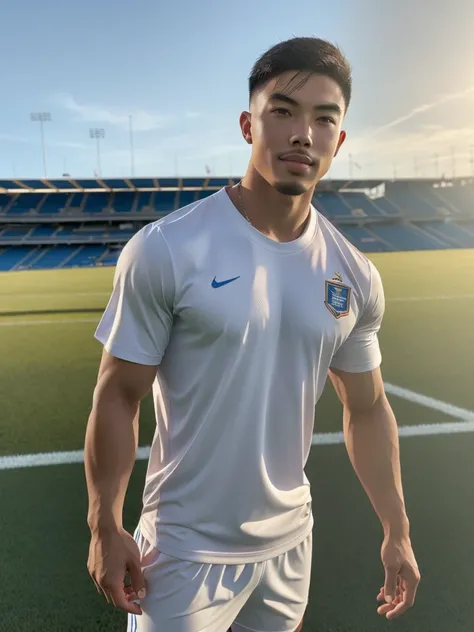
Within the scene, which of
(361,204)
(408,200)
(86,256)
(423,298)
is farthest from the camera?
(408,200)

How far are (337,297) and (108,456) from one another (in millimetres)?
662

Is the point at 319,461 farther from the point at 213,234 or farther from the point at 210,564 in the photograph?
the point at 213,234

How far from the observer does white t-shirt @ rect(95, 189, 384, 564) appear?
3.95ft

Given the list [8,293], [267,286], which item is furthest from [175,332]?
[8,293]

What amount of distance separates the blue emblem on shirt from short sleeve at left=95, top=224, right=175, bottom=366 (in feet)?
1.29

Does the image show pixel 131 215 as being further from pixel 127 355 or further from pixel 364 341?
pixel 127 355

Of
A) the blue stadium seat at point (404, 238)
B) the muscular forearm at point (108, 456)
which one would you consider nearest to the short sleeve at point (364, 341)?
the muscular forearm at point (108, 456)

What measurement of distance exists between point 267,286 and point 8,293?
52.0ft

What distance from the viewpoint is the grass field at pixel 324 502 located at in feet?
7.17

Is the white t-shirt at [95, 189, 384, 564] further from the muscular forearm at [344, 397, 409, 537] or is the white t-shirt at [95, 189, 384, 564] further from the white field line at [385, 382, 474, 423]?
the white field line at [385, 382, 474, 423]

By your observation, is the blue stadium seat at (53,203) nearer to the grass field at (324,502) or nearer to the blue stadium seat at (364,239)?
the blue stadium seat at (364,239)

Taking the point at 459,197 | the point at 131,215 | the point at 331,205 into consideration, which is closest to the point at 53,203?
the point at 131,215

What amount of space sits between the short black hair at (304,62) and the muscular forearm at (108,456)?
2.67ft

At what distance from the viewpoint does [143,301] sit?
1185 mm
